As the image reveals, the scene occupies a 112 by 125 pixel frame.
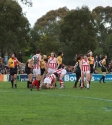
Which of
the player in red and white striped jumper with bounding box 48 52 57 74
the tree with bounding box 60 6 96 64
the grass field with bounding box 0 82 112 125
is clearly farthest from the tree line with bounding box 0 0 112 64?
the grass field with bounding box 0 82 112 125

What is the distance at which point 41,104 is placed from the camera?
55.3 ft

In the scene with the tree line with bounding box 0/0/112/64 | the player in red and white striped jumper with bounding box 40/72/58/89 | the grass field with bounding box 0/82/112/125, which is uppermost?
the tree line with bounding box 0/0/112/64

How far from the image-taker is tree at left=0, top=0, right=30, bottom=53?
79463 mm

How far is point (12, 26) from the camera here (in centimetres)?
8200

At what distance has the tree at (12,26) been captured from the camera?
79463mm

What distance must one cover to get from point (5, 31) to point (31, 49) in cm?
2416

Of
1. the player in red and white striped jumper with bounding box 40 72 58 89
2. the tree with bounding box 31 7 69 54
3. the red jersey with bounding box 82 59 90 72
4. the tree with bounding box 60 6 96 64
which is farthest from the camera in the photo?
the tree with bounding box 31 7 69 54

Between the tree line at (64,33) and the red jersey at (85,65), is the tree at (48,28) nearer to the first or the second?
the tree line at (64,33)

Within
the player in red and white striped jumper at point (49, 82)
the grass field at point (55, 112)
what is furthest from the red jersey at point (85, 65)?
the grass field at point (55, 112)

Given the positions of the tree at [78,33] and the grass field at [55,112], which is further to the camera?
the tree at [78,33]

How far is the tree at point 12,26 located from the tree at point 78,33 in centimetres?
842

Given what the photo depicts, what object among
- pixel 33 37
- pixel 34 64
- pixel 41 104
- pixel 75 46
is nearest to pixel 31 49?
pixel 33 37

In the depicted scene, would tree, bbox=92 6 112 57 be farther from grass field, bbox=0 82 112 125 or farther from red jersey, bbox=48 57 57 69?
grass field, bbox=0 82 112 125

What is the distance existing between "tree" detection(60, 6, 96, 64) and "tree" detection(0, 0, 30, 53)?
8.42m
